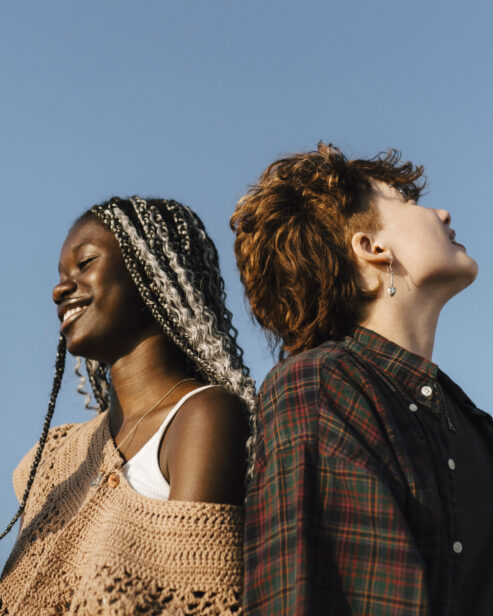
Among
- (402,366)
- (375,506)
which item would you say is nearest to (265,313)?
(402,366)

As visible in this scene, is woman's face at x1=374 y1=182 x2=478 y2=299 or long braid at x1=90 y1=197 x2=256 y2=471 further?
long braid at x1=90 y1=197 x2=256 y2=471

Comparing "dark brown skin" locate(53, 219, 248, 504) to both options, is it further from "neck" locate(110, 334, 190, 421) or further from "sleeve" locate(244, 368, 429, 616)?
"sleeve" locate(244, 368, 429, 616)

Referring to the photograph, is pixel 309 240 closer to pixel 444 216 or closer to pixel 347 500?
pixel 444 216

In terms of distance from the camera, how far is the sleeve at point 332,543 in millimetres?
2125

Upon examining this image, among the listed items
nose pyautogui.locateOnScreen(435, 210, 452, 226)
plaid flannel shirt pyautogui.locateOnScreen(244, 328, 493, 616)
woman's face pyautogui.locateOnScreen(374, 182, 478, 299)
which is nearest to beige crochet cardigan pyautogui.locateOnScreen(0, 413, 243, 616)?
plaid flannel shirt pyautogui.locateOnScreen(244, 328, 493, 616)

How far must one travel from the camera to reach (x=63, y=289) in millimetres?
3020

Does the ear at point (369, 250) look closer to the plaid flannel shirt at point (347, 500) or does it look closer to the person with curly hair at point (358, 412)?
the person with curly hair at point (358, 412)

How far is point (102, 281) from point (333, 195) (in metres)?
0.89

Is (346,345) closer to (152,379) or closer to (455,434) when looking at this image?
(455,434)

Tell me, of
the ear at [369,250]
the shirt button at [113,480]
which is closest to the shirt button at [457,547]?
the ear at [369,250]

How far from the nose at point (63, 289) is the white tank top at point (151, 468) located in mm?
602

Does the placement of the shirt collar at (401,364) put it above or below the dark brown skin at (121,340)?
below

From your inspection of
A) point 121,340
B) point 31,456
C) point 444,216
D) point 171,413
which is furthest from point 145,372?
point 444,216

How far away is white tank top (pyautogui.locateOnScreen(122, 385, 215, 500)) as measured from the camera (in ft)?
8.61
